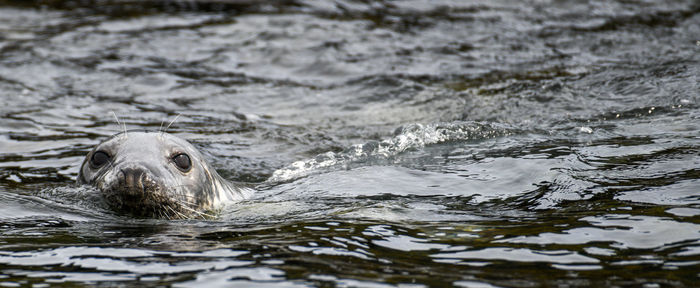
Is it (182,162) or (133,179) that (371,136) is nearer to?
(182,162)

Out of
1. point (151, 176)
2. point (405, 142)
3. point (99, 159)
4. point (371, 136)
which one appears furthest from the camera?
point (371, 136)

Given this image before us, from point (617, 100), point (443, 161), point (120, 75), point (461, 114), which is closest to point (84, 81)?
point (120, 75)

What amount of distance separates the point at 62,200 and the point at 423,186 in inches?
88.8

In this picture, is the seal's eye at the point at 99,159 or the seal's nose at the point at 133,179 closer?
the seal's nose at the point at 133,179

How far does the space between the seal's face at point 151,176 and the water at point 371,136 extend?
0.45 ft

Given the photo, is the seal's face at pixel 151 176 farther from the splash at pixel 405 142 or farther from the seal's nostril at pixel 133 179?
the splash at pixel 405 142

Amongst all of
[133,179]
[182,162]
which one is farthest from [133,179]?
[182,162]

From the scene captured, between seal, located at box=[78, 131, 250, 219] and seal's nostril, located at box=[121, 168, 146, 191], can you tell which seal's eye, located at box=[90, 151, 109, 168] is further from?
seal's nostril, located at box=[121, 168, 146, 191]

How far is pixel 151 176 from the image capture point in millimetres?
4691

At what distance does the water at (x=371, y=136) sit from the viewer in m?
3.50

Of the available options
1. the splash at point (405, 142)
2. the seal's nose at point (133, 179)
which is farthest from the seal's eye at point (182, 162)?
the splash at point (405, 142)

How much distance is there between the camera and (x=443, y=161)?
250 inches

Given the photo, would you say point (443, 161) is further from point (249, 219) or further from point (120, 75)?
point (120, 75)

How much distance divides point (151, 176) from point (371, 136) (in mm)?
3515
